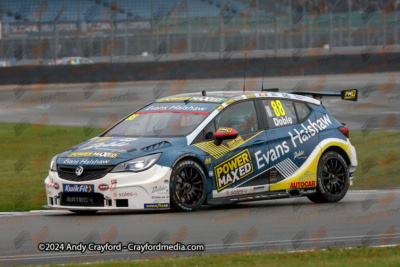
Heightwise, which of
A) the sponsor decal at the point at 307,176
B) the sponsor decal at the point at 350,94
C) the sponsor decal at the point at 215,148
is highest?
the sponsor decal at the point at 350,94

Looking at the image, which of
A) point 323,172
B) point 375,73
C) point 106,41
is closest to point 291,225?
point 323,172

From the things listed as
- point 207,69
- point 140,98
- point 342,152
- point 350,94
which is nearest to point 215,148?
point 342,152

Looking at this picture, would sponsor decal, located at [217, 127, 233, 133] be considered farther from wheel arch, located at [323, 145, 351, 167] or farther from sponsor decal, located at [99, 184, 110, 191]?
wheel arch, located at [323, 145, 351, 167]

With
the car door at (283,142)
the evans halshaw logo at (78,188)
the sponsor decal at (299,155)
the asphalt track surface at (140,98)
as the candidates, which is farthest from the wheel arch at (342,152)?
the asphalt track surface at (140,98)

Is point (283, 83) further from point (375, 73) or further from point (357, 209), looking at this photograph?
point (357, 209)

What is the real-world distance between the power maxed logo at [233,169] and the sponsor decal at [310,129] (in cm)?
88

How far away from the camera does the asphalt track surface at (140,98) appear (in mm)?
23797

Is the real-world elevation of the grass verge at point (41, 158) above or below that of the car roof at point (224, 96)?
below

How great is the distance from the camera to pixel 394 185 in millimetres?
13117

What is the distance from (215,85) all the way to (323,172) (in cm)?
2243

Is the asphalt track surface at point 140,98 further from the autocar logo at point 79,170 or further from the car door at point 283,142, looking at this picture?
the autocar logo at point 79,170

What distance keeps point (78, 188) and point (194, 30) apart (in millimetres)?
39528

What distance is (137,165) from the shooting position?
9.02 m

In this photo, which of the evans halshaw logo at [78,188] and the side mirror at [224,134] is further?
the side mirror at [224,134]
